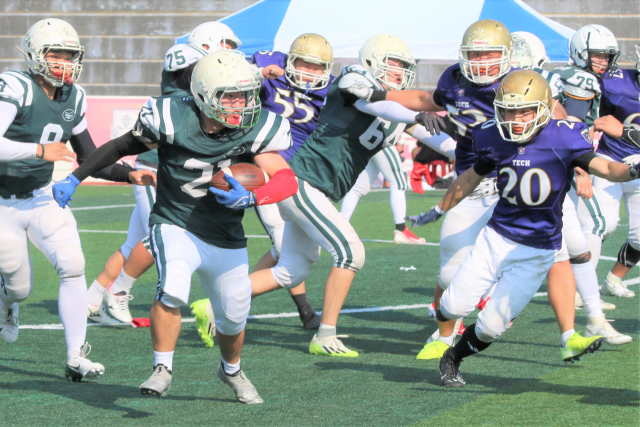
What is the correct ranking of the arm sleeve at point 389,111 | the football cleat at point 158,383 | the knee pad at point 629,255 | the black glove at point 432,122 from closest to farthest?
the football cleat at point 158,383, the black glove at point 432,122, the arm sleeve at point 389,111, the knee pad at point 629,255

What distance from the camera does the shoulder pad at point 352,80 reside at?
4.93m

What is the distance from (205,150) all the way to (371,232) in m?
7.53

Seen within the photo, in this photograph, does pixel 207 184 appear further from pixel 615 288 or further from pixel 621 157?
pixel 615 288

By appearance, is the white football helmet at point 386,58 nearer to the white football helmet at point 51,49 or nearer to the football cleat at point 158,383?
the white football helmet at point 51,49

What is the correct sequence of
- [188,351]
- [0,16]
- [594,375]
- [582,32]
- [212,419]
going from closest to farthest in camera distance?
[212,419] → [594,375] → [188,351] → [582,32] → [0,16]

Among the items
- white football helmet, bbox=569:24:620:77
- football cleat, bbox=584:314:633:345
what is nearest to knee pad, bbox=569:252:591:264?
football cleat, bbox=584:314:633:345

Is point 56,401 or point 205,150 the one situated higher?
point 205,150

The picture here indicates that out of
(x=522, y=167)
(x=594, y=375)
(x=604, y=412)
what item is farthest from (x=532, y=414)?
(x=522, y=167)

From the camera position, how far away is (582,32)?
605 centimetres

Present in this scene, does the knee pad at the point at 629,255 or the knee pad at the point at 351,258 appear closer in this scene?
the knee pad at the point at 351,258

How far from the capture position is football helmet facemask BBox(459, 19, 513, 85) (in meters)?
4.71

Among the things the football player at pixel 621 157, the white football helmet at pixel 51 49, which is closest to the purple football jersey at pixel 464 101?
the football player at pixel 621 157

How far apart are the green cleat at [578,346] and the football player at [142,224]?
263 cm

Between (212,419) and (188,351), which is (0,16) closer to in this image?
(188,351)
